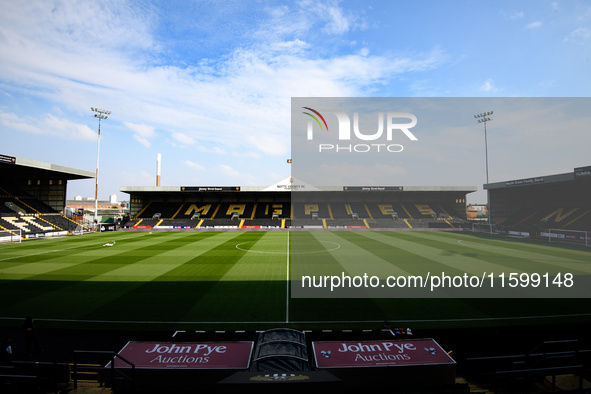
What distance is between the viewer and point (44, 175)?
149 ft

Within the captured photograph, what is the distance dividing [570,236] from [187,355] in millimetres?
42471

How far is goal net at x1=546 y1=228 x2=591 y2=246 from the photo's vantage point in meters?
31.0

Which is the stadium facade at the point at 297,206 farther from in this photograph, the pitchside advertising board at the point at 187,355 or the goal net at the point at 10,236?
the pitchside advertising board at the point at 187,355

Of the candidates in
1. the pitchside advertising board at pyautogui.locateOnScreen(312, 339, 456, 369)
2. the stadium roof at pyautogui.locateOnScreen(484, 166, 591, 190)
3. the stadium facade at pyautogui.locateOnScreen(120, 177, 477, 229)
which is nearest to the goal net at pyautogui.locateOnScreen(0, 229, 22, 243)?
the stadium facade at pyautogui.locateOnScreen(120, 177, 477, 229)

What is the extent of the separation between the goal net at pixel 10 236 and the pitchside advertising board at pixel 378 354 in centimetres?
4164

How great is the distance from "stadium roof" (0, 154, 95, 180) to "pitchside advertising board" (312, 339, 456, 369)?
4396 cm

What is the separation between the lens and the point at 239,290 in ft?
47.8

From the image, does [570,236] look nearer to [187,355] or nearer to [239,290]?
[239,290]

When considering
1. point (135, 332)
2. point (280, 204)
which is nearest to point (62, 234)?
point (280, 204)

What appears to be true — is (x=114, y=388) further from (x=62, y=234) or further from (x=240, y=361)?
(x=62, y=234)

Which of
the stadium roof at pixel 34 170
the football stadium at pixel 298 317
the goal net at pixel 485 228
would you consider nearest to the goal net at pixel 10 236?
the football stadium at pixel 298 317

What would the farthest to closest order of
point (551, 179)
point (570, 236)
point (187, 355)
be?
1. point (551, 179)
2. point (570, 236)
3. point (187, 355)

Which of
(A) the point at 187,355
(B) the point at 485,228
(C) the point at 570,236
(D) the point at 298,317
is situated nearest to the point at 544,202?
(B) the point at 485,228

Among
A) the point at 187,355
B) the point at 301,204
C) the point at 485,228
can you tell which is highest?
the point at 301,204
